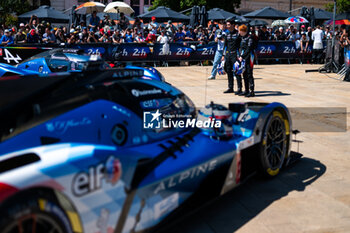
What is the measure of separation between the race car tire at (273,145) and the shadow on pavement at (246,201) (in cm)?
17

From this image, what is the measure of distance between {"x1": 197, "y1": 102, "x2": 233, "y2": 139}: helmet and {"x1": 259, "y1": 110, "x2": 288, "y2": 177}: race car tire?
0.52 metres

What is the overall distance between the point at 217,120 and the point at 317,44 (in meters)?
18.6

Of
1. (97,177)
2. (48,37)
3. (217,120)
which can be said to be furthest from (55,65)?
(48,37)

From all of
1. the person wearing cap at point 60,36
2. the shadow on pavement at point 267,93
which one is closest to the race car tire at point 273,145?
the shadow on pavement at point 267,93

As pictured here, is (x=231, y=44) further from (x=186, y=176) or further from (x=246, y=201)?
(x=186, y=176)

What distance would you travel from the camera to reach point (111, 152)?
305 cm

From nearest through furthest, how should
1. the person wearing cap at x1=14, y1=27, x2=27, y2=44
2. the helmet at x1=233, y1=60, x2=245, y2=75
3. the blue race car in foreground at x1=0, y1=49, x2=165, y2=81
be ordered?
the blue race car in foreground at x1=0, y1=49, x2=165, y2=81 → the helmet at x1=233, y1=60, x2=245, y2=75 → the person wearing cap at x1=14, y1=27, x2=27, y2=44

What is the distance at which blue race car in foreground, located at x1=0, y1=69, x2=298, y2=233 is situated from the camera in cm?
265

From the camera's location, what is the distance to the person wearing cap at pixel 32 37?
16.7m

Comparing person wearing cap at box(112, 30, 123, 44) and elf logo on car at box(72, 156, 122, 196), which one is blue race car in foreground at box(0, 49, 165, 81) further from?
person wearing cap at box(112, 30, 123, 44)

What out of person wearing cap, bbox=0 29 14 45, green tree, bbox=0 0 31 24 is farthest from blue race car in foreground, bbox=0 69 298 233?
green tree, bbox=0 0 31 24

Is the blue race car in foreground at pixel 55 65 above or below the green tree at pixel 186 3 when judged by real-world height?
below

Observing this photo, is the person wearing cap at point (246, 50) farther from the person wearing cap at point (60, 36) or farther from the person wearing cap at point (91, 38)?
the person wearing cap at point (60, 36)

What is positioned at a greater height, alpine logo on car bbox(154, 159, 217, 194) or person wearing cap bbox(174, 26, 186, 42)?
person wearing cap bbox(174, 26, 186, 42)
